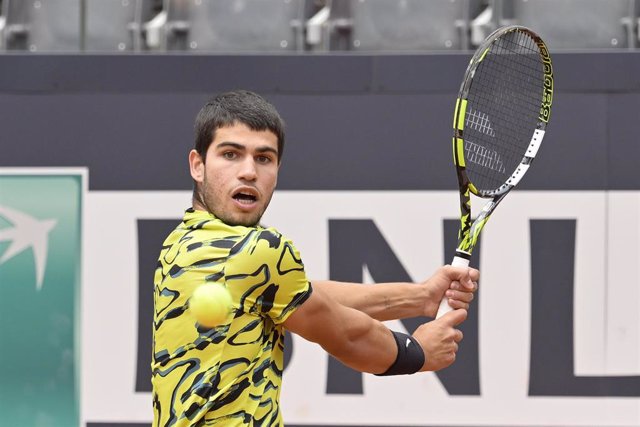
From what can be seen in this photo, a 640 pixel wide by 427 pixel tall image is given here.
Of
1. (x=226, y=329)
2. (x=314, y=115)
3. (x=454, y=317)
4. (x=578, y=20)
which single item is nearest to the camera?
(x=226, y=329)

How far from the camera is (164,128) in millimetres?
5941

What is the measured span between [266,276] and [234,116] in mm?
417

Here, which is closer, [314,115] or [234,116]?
[234,116]

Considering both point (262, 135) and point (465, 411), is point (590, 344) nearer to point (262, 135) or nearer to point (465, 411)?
point (465, 411)

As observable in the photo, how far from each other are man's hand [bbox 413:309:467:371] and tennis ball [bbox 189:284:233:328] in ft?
2.46

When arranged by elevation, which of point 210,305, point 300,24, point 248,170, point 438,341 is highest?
point 300,24

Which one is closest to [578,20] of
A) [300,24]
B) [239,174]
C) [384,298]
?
[300,24]

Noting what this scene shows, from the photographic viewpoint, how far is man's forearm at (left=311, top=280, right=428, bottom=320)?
12.5 feet

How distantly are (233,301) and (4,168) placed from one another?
129 inches

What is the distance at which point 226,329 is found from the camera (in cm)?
299

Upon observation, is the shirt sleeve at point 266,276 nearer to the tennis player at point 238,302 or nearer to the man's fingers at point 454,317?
the tennis player at point 238,302

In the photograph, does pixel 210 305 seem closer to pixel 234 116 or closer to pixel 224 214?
pixel 224 214

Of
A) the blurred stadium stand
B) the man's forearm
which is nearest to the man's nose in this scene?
the man's forearm

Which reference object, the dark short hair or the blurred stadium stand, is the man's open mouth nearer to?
the dark short hair
